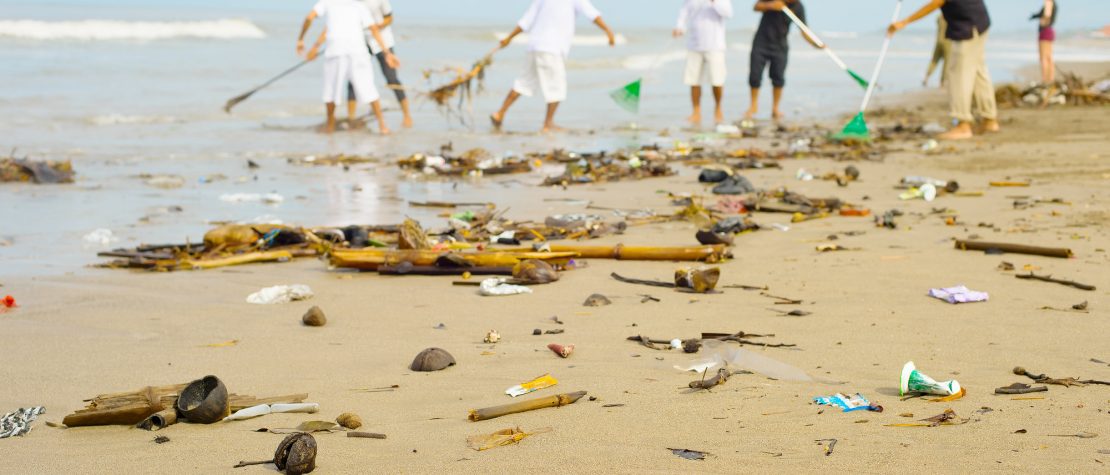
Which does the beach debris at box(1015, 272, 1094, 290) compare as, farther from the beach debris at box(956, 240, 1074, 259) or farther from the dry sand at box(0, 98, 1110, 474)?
the beach debris at box(956, 240, 1074, 259)

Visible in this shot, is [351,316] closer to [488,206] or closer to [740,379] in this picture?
[740,379]

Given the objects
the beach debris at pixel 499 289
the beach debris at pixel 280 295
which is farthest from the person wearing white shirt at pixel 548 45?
the beach debris at pixel 280 295

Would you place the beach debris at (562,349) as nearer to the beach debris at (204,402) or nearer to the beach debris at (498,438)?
the beach debris at (498,438)

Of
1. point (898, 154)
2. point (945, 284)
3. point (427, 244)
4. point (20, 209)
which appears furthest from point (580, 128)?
point (945, 284)

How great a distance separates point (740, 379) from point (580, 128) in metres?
10.6

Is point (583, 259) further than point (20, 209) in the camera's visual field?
No

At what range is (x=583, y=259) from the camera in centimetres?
547

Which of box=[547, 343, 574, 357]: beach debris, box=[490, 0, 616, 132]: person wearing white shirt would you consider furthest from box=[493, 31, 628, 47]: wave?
box=[547, 343, 574, 357]: beach debris

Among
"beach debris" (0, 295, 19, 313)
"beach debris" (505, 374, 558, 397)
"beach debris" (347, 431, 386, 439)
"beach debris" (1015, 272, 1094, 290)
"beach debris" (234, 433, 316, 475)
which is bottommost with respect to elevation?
"beach debris" (1015, 272, 1094, 290)

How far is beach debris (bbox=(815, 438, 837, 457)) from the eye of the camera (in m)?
2.51

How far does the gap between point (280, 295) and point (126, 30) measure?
106ft

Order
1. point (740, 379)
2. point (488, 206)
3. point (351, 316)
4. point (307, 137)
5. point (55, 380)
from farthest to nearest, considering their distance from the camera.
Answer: point (307, 137) < point (488, 206) < point (351, 316) < point (55, 380) < point (740, 379)

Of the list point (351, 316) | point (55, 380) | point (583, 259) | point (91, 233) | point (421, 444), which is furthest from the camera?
point (91, 233)

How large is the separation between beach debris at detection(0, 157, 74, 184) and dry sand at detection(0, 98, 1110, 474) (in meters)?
3.72
